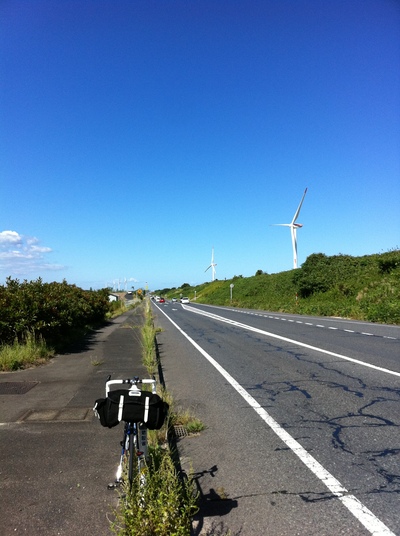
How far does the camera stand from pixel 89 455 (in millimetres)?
4398

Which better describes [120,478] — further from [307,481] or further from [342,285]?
[342,285]

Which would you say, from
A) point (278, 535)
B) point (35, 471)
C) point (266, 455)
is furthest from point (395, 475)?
point (35, 471)

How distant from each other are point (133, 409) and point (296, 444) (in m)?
2.63

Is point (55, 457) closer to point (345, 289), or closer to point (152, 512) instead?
point (152, 512)

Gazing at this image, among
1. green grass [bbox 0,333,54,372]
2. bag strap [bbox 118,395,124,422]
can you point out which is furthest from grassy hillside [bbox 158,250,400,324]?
bag strap [bbox 118,395,124,422]

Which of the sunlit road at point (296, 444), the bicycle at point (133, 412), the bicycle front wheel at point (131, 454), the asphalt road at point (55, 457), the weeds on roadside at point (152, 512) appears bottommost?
the sunlit road at point (296, 444)

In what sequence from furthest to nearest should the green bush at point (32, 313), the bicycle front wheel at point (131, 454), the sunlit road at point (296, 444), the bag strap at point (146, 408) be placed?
the green bush at point (32, 313)
the sunlit road at point (296, 444)
the bicycle front wheel at point (131, 454)
the bag strap at point (146, 408)

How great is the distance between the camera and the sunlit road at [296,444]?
10.7 feet

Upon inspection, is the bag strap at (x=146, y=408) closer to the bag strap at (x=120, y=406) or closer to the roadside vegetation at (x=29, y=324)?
the bag strap at (x=120, y=406)

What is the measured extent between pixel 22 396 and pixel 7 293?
4.74m

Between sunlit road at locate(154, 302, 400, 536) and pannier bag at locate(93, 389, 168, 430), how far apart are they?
3.19 ft

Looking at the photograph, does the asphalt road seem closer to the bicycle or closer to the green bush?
the bicycle

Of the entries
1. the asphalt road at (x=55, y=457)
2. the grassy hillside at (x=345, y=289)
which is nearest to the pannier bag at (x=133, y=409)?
the asphalt road at (x=55, y=457)

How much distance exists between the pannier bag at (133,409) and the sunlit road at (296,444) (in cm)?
97
